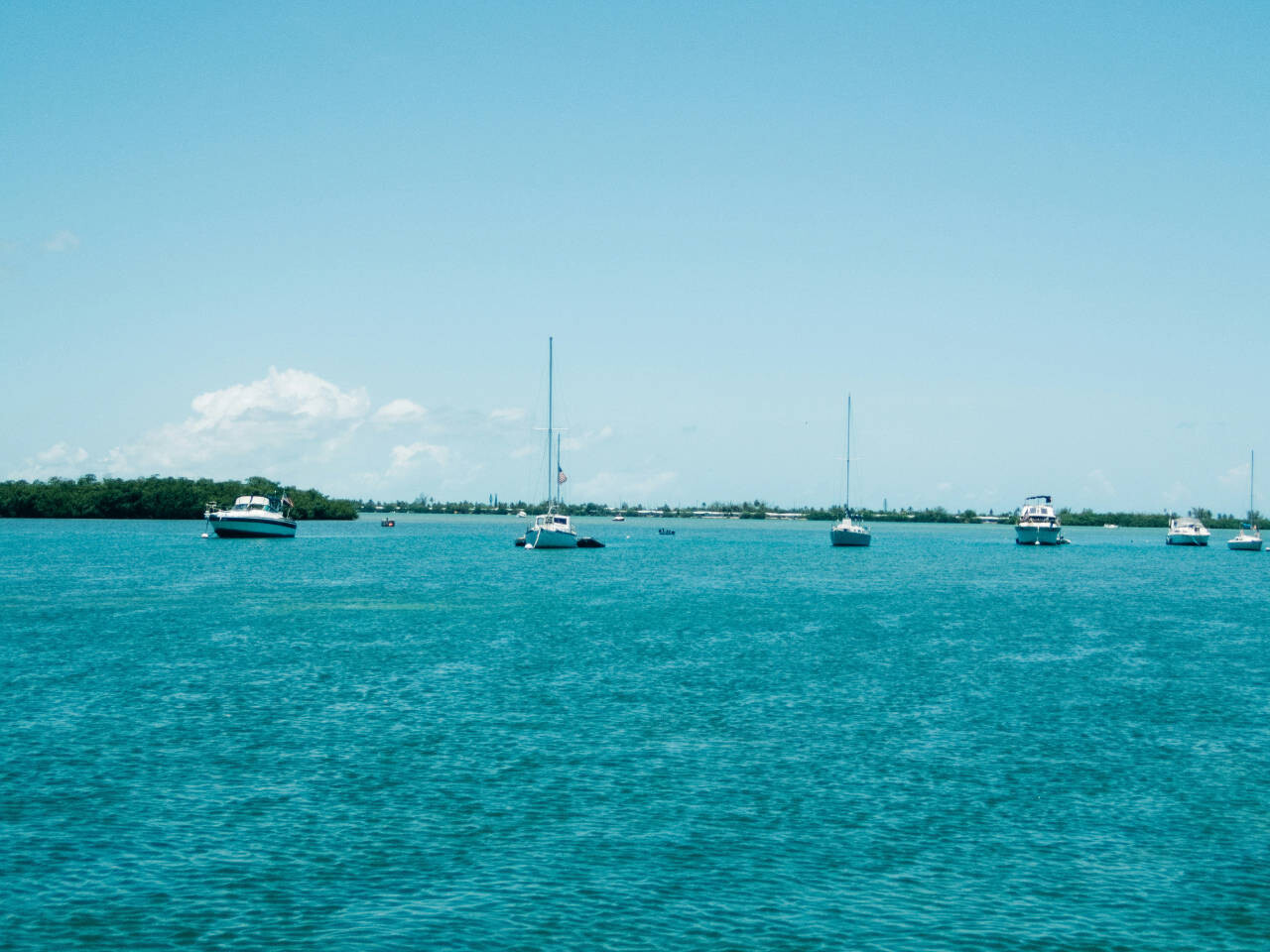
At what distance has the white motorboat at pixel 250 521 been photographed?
153625 mm

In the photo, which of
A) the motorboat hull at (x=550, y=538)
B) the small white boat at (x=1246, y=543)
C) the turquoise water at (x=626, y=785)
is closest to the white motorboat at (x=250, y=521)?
the motorboat hull at (x=550, y=538)

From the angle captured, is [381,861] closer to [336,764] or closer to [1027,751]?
[336,764]

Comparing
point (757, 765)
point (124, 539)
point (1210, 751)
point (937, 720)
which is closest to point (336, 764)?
point (757, 765)

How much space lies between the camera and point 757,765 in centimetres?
2839

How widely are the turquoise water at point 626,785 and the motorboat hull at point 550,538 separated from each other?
247 ft

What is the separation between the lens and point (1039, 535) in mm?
179500

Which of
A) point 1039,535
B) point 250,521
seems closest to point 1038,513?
point 1039,535

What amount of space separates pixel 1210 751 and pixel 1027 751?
4985 mm

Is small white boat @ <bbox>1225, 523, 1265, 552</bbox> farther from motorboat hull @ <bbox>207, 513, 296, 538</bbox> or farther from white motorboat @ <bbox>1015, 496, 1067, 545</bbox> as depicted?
motorboat hull @ <bbox>207, 513, 296, 538</bbox>

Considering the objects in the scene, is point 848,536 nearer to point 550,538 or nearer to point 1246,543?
point 550,538

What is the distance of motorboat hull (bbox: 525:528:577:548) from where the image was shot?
450 feet

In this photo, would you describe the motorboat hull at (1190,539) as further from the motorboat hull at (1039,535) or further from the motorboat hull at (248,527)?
the motorboat hull at (248,527)

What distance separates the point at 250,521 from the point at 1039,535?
396 ft

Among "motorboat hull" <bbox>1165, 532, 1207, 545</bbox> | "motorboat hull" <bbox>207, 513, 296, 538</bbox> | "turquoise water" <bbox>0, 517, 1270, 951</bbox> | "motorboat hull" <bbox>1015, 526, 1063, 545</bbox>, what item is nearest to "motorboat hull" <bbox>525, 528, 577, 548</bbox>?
"motorboat hull" <bbox>207, 513, 296, 538</bbox>
